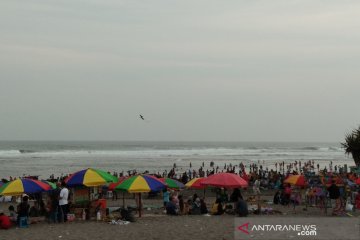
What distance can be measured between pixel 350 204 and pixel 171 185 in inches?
264

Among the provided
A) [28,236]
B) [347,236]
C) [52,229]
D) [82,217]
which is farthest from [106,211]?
[347,236]

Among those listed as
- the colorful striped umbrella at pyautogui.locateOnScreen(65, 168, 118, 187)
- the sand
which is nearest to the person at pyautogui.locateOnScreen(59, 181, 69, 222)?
the colorful striped umbrella at pyautogui.locateOnScreen(65, 168, 118, 187)

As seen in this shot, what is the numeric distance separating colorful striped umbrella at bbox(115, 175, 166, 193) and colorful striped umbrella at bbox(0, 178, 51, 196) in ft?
7.98

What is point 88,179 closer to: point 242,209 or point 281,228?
point 242,209

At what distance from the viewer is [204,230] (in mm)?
12625

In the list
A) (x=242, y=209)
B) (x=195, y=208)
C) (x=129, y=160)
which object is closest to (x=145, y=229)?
(x=242, y=209)

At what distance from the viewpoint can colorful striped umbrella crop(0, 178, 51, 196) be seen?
14320 mm

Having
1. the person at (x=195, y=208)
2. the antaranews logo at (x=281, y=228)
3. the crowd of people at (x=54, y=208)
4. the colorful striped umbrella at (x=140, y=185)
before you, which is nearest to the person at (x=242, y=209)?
the person at (x=195, y=208)

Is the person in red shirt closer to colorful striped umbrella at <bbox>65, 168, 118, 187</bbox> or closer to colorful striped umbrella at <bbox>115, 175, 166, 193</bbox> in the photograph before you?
colorful striped umbrella at <bbox>65, 168, 118, 187</bbox>

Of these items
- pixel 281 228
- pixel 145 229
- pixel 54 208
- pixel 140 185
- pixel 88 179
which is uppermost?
pixel 88 179

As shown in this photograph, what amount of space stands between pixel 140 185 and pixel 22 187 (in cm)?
366

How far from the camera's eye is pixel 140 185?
15.0m

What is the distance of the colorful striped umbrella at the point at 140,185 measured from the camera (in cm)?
1491

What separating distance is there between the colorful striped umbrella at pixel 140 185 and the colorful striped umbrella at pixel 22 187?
2.43 metres
